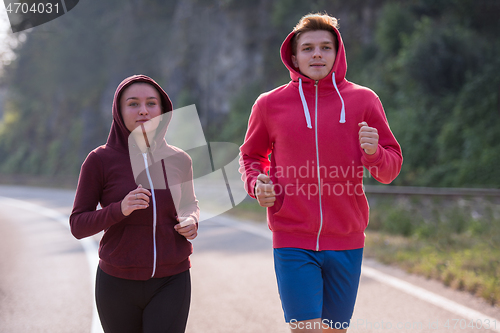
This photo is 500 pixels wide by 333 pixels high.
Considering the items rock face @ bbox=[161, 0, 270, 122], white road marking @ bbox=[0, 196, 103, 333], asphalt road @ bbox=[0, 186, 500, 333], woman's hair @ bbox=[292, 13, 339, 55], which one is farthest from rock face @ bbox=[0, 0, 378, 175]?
woman's hair @ bbox=[292, 13, 339, 55]

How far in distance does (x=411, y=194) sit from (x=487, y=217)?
2.31 metres

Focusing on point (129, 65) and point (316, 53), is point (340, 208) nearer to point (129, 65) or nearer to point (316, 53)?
point (316, 53)

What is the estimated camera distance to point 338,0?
27.7 metres

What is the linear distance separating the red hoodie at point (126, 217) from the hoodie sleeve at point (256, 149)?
42 centimetres

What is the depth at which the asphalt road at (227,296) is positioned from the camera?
4871 mm

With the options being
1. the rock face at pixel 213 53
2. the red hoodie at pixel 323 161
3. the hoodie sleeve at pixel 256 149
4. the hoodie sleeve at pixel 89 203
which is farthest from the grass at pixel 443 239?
the rock face at pixel 213 53

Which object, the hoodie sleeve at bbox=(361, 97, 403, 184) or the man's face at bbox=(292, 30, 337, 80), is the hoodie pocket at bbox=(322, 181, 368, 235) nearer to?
the hoodie sleeve at bbox=(361, 97, 403, 184)

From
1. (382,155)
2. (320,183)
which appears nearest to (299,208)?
(320,183)

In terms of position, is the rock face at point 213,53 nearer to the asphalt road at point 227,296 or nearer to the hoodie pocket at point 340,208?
the asphalt road at point 227,296

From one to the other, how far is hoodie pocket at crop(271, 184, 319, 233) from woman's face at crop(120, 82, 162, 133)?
0.88 meters

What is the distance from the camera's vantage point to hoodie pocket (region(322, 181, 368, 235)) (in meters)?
2.85

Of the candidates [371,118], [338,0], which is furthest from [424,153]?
[371,118]

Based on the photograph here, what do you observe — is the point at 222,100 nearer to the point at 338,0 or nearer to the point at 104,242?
the point at 338,0

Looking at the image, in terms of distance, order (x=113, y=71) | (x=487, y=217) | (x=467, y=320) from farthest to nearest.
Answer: (x=113, y=71) < (x=487, y=217) < (x=467, y=320)
